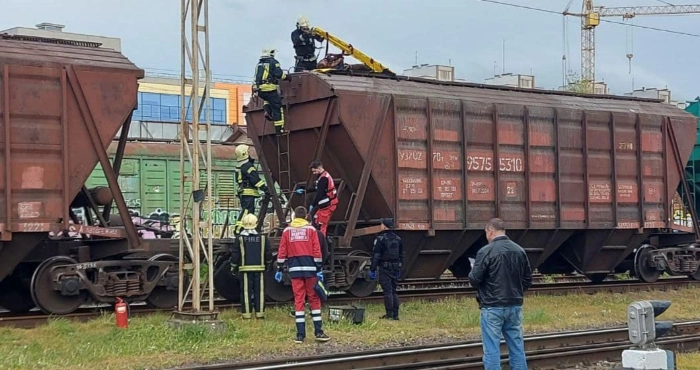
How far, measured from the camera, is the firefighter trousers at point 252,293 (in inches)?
565

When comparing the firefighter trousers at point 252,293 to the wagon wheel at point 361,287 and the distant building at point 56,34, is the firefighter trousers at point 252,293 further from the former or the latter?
the distant building at point 56,34

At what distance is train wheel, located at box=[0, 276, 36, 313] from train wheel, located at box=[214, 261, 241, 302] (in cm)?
298

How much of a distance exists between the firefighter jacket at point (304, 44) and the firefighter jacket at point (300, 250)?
6327 mm

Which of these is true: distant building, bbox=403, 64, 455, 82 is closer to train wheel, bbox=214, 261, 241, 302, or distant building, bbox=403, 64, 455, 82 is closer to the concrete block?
train wheel, bbox=214, 261, 241, 302

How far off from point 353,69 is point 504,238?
881cm

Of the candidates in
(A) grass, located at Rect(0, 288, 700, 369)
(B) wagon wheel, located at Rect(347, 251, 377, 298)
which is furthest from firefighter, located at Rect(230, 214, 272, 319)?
(B) wagon wheel, located at Rect(347, 251, 377, 298)

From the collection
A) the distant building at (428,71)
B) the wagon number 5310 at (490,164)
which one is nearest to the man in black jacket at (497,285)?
the wagon number 5310 at (490,164)

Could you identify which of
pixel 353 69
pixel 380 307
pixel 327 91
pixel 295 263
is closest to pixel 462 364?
pixel 295 263

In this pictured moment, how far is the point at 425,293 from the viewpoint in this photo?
1814cm

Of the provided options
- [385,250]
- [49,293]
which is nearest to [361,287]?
[385,250]

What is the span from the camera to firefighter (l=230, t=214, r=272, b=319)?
14359 millimetres

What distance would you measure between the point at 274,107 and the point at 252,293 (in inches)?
158

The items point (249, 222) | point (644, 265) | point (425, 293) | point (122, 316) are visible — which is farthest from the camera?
point (644, 265)

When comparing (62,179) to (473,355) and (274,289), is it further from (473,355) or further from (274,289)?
(473,355)
